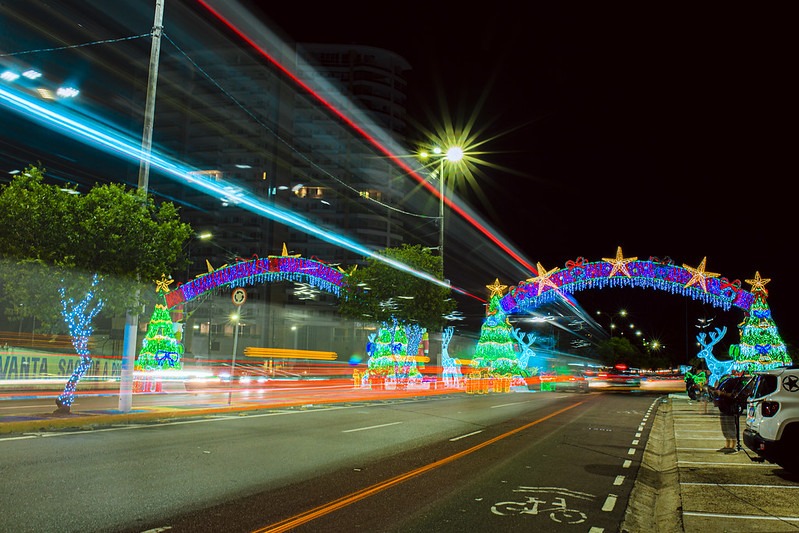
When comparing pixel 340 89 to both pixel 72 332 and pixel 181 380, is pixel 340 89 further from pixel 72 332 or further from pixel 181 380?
pixel 72 332

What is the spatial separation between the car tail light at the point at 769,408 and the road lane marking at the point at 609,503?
3086 millimetres

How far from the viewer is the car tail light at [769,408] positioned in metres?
9.11

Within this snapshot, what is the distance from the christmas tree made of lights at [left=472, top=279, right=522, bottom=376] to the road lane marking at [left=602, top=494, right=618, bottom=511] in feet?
88.7

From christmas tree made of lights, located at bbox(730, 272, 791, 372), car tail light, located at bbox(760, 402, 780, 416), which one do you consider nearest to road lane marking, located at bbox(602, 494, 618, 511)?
car tail light, located at bbox(760, 402, 780, 416)

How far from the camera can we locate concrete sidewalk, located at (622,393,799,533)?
6.52 metres

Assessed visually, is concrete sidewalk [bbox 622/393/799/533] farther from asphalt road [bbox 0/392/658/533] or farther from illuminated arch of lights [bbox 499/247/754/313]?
illuminated arch of lights [bbox 499/247/754/313]

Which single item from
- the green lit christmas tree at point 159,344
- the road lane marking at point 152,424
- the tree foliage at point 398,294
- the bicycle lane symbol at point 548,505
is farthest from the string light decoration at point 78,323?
the tree foliage at point 398,294

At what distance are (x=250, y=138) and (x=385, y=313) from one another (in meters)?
58.3

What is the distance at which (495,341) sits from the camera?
35375 mm

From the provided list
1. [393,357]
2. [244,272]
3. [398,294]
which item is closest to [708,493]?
[398,294]

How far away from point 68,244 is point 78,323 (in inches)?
89.3

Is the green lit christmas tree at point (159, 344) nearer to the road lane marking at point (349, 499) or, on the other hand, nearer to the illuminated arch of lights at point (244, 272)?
the illuminated arch of lights at point (244, 272)

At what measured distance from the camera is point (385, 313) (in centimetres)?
3347

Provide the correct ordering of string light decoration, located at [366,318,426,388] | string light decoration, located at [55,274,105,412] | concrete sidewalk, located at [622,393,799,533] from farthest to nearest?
string light decoration, located at [366,318,426,388], string light decoration, located at [55,274,105,412], concrete sidewalk, located at [622,393,799,533]
